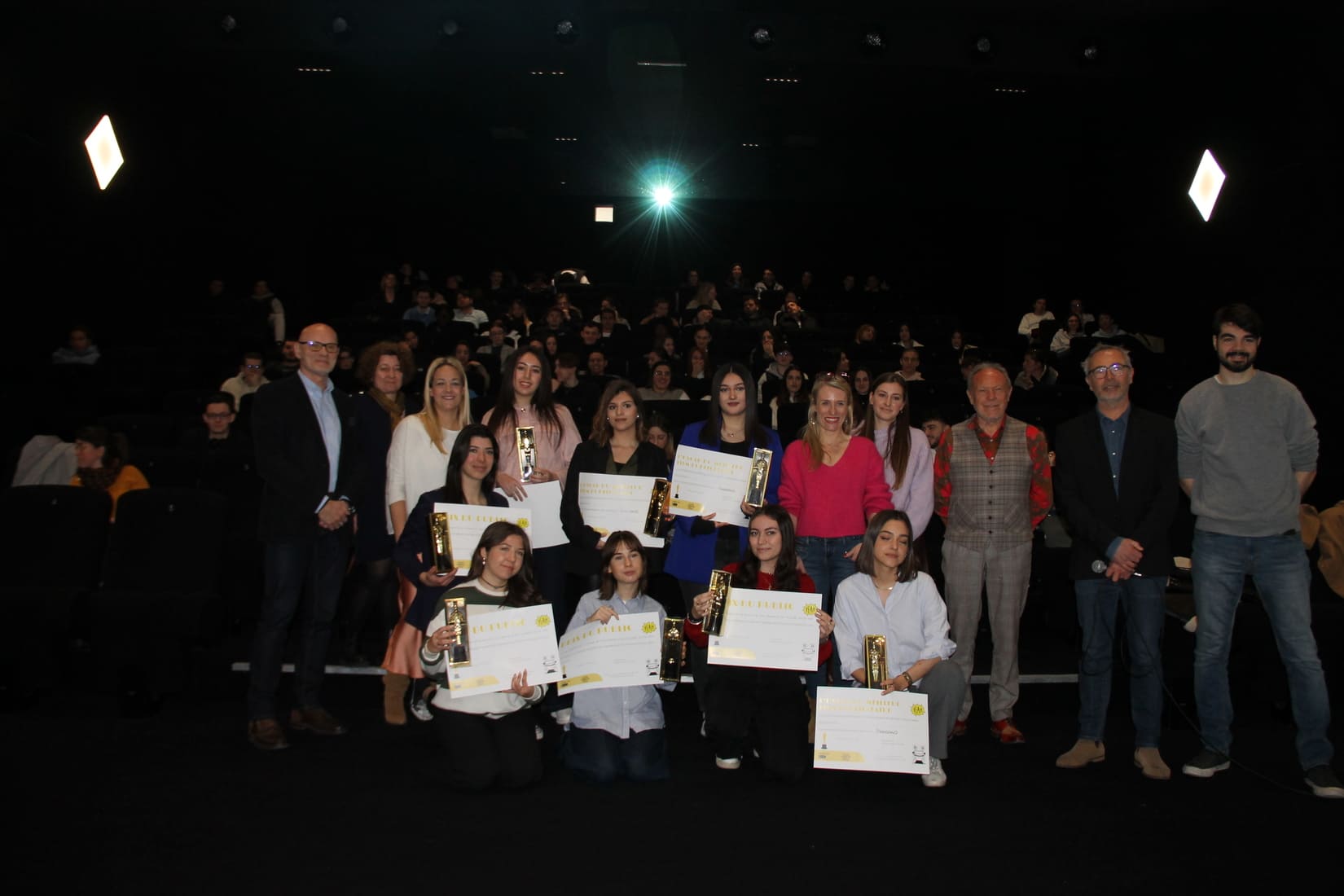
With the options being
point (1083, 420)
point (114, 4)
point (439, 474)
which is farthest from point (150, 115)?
point (1083, 420)

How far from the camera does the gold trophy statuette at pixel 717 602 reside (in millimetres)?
3854

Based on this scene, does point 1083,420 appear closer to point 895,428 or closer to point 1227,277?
point 895,428

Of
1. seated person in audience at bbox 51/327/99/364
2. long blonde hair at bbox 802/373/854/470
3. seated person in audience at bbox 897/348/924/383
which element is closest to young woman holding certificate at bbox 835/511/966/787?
long blonde hair at bbox 802/373/854/470

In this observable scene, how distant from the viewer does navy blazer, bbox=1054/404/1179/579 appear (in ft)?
12.8

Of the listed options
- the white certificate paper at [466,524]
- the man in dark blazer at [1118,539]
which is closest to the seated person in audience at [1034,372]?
the man in dark blazer at [1118,539]

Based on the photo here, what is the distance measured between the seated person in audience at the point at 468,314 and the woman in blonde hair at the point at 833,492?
8630 millimetres

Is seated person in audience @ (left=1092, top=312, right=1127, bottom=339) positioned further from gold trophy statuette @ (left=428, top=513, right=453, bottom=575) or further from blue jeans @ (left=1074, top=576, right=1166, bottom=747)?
gold trophy statuette @ (left=428, top=513, right=453, bottom=575)

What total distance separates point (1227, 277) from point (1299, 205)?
1390mm

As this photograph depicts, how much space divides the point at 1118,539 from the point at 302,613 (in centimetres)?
321

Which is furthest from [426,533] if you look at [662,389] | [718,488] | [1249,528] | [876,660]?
[662,389]

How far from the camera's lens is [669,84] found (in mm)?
12227

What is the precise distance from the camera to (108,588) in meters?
4.76

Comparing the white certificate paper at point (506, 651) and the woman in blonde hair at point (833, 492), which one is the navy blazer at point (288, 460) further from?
the woman in blonde hair at point (833, 492)

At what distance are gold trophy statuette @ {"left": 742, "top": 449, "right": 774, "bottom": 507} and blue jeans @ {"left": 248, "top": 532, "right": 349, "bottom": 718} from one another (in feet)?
5.45
